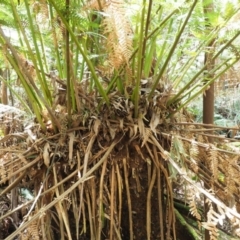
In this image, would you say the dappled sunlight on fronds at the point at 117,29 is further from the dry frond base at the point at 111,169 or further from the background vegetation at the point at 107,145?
the dry frond base at the point at 111,169

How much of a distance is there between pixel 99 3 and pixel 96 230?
0.52m

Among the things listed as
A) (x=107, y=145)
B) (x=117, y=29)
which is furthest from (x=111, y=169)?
(x=117, y=29)

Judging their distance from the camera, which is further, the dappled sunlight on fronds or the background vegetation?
the background vegetation

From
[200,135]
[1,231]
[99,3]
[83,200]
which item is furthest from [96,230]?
[1,231]

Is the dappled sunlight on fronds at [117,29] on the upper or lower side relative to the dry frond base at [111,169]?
upper

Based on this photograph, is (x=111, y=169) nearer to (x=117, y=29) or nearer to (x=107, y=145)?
(x=107, y=145)

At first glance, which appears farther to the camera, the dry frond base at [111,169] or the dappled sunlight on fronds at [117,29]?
the dry frond base at [111,169]

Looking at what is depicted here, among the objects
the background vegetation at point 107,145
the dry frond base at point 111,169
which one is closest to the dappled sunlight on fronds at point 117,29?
the background vegetation at point 107,145

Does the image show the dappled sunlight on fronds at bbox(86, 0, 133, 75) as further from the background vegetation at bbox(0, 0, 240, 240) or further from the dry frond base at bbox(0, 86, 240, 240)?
the dry frond base at bbox(0, 86, 240, 240)

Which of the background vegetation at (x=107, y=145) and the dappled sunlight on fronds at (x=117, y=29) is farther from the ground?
the dappled sunlight on fronds at (x=117, y=29)

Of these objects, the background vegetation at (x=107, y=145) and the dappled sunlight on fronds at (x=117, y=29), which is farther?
the background vegetation at (x=107, y=145)

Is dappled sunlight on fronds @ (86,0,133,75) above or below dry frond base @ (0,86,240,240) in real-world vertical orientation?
above

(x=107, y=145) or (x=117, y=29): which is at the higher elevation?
(x=117, y=29)

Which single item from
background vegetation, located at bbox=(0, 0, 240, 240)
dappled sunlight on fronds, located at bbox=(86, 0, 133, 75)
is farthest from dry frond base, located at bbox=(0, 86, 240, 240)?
dappled sunlight on fronds, located at bbox=(86, 0, 133, 75)
